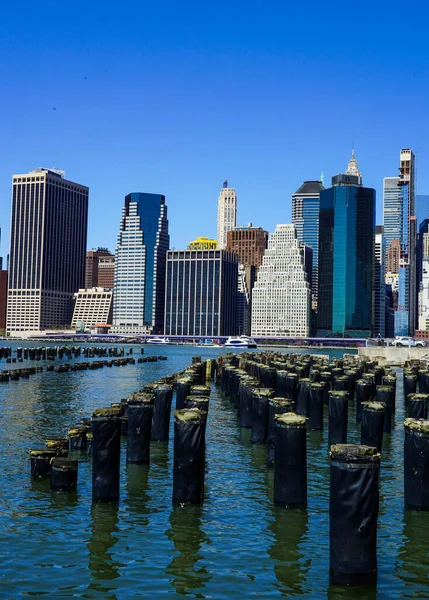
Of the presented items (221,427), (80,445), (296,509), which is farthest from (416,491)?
(221,427)

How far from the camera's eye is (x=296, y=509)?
20750 mm

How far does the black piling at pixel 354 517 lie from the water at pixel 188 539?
395mm

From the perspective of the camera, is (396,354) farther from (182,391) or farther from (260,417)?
(260,417)

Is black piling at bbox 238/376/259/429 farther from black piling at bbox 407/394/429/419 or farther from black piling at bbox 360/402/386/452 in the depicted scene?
black piling at bbox 360/402/386/452

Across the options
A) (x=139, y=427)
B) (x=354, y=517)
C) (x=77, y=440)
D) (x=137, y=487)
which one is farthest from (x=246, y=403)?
(x=354, y=517)

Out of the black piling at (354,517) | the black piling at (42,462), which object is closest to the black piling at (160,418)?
the black piling at (42,462)

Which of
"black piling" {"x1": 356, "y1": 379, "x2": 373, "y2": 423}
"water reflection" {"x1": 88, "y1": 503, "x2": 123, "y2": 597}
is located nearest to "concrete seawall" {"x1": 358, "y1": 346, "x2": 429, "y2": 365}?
"black piling" {"x1": 356, "y1": 379, "x2": 373, "y2": 423}

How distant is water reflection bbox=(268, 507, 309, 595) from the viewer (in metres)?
15.5

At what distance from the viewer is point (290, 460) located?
20172mm

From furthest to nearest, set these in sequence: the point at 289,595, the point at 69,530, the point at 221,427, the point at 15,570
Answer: the point at 221,427, the point at 69,530, the point at 15,570, the point at 289,595

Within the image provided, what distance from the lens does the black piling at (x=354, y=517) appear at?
14859mm

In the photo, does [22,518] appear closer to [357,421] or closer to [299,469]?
[299,469]

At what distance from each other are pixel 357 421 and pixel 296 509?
21064mm

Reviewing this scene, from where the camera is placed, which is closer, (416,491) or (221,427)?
(416,491)
